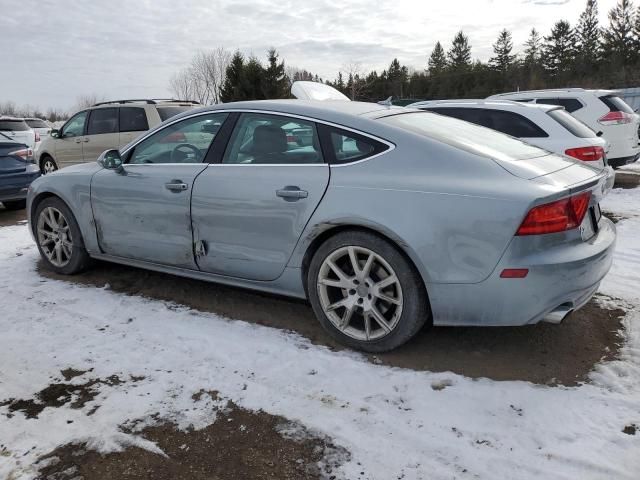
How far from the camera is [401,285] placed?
298 centimetres

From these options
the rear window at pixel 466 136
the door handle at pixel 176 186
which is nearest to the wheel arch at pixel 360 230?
the rear window at pixel 466 136

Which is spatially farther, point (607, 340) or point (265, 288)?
point (265, 288)

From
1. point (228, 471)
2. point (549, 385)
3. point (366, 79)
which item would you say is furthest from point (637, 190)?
point (366, 79)

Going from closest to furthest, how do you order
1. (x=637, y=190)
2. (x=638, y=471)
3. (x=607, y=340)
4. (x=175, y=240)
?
(x=638, y=471), (x=607, y=340), (x=175, y=240), (x=637, y=190)

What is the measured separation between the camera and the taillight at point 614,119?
9.32m

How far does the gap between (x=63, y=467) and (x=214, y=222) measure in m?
1.80

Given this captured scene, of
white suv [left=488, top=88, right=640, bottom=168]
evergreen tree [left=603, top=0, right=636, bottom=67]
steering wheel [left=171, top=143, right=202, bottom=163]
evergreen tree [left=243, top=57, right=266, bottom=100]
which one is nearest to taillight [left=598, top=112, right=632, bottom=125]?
white suv [left=488, top=88, right=640, bottom=168]

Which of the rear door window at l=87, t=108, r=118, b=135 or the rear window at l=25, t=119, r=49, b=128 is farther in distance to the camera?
the rear window at l=25, t=119, r=49, b=128

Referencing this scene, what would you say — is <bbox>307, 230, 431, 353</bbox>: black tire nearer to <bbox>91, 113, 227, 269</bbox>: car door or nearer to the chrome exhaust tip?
the chrome exhaust tip

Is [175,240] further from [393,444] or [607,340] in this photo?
[607,340]

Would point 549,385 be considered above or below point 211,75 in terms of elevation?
below

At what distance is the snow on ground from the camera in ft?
7.36

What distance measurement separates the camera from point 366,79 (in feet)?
188

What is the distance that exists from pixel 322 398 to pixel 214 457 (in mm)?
647
